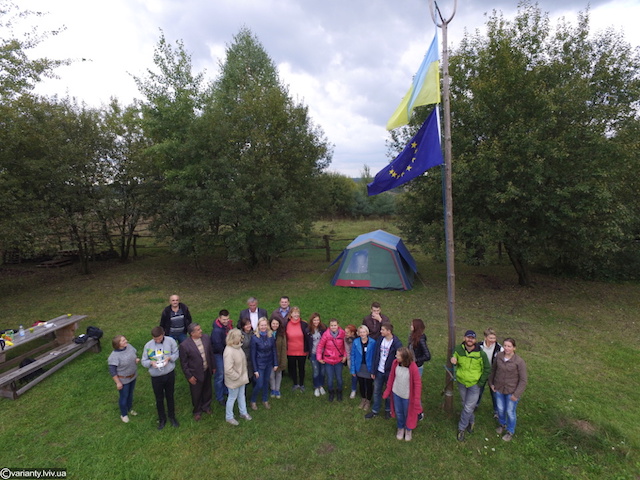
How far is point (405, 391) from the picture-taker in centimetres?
466

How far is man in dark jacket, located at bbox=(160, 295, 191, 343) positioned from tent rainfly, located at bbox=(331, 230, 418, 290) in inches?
268

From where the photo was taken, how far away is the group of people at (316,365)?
186 inches

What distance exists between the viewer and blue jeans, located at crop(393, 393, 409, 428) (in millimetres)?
4711

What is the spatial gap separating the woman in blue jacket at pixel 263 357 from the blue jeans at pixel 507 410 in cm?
333

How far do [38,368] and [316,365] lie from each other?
16.9ft

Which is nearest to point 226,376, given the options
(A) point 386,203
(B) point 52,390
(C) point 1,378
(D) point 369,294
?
(B) point 52,390

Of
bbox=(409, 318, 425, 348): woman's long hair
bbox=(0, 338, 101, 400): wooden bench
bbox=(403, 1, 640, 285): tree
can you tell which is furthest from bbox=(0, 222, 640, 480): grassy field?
bbox=(403, 1, 640, 285): tree

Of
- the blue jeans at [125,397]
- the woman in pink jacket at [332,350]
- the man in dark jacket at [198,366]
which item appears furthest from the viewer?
the woman in pink jacket at [332,350]

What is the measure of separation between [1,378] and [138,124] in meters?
12.6

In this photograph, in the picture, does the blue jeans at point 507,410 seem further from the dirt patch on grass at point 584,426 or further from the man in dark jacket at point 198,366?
the man in dark jacket at point 198,366

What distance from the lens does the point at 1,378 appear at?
565cm

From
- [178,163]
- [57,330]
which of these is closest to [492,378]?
[57,330]

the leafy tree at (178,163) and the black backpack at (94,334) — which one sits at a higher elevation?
the leafy tree at (178,163)

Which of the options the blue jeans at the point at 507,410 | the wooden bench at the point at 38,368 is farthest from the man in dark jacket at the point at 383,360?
the wooden bench at the point at 38,368
